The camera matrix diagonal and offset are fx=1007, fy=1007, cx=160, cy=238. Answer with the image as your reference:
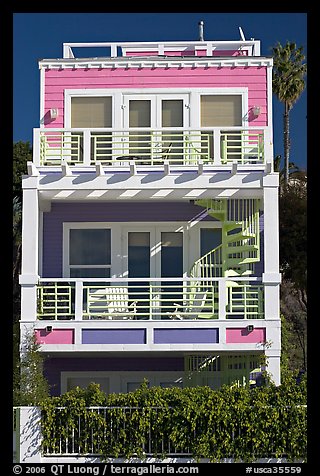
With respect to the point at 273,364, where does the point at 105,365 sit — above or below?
below

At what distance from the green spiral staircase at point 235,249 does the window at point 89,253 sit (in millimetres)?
1920

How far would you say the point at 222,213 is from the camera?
21.1 metres

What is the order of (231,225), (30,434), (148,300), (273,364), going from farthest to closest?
1. (231,225)
2. (148,300)
3. (273,364)
4. (30,434)

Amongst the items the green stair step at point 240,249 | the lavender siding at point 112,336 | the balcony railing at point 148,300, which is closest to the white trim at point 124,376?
the balcony railing at point 148,300

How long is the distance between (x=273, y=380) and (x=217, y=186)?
4028 millimetres

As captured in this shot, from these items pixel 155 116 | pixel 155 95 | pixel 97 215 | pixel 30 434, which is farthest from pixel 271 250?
pixel 30 434

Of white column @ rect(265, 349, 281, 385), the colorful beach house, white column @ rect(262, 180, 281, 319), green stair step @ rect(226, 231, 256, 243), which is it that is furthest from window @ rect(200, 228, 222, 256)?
white column @ rect(265, 349, 281, 385)

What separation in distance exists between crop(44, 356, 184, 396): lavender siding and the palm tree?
1580 centimetres

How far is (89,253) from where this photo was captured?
2186 cm

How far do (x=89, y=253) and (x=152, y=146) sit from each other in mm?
2690

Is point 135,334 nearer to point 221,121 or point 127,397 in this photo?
point 127,397

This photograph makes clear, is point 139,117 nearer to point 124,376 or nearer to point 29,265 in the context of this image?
point 29,265

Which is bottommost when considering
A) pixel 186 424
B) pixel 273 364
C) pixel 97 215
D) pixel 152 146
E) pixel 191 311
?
pixel 186 424

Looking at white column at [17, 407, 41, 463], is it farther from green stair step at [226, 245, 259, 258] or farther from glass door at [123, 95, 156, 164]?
glass door at [123, 95, 156, 164]
